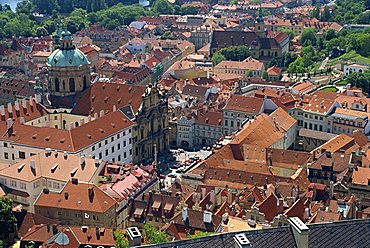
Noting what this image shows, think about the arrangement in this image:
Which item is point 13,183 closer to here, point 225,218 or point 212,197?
point 212,197

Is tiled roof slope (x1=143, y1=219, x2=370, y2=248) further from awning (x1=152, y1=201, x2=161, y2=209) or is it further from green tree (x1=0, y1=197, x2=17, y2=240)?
awning (x1=152, y1=201, x2=161, y2=209)

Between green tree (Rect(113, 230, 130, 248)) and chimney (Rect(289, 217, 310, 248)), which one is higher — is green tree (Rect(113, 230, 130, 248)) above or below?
below

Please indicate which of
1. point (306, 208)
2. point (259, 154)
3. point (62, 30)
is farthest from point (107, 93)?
point (306, 208)

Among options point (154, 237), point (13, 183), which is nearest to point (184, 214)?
point (154, 237)

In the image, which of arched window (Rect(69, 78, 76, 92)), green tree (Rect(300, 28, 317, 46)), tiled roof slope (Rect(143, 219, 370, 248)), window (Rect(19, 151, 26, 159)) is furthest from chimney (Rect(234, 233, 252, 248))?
green tree (Rect(300, 28, 317, 46))

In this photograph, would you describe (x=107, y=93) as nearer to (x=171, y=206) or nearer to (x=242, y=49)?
(x=171, y=206)

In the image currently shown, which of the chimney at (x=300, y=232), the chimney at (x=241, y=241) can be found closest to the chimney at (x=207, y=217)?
the chimney at (x=300, y=232)

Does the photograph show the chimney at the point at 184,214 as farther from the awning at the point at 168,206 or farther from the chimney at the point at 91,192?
the chimney at the point at 91,192
